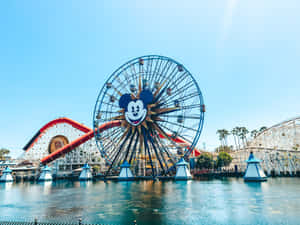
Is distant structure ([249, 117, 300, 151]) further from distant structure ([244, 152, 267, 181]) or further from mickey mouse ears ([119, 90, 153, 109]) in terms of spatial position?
mickey mouse ears ([119, 90, 153, 109])

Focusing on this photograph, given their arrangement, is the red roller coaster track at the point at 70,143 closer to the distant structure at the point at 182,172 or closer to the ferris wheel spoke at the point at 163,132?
the ferris wheel spoke at the point at 163,132

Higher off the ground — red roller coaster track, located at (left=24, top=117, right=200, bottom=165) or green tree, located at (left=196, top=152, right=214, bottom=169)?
red roller coaster track, located at (left=24, top=117, right=200, bottom=165)

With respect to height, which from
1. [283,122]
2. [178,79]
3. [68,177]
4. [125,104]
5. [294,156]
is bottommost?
[68,177]

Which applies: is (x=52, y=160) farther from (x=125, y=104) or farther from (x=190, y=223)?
(x=190, y=223)

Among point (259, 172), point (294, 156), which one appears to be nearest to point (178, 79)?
point (259, 172)

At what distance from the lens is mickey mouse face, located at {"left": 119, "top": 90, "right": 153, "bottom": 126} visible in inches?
1496

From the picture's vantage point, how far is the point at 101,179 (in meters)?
42.9

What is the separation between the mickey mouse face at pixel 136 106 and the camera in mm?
38000

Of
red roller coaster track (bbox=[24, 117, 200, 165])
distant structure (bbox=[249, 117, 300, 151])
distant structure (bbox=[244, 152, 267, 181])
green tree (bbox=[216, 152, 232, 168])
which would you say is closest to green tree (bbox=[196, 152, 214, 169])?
green tree (bbox=[216, 152, 232, 168])

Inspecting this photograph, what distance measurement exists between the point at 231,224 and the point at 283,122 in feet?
132

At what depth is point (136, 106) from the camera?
3894cm

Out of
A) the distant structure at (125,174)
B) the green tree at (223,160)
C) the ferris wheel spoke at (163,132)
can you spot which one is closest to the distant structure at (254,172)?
the ferris wheel spoke at (163,132)

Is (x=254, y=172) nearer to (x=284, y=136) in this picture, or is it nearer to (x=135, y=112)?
(x=284, y=136)

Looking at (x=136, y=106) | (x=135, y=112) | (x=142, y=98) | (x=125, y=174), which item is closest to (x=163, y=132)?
(x=135, y=112)
